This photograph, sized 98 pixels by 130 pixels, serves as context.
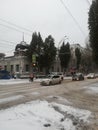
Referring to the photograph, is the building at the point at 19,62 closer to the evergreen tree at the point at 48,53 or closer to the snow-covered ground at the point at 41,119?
the evergreen tree at the point at 48,53

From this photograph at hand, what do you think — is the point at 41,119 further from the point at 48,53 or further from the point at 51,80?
the point at 48,53

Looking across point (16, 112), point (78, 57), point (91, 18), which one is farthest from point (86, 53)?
point (16, 112)

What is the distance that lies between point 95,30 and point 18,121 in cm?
3392

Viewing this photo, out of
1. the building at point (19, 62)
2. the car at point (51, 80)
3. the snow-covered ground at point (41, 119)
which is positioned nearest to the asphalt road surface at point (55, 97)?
the snow-covered ground at point (41, 119)

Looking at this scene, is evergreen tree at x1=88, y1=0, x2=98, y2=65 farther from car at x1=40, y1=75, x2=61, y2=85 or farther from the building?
the building

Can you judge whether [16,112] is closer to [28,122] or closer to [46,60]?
[28,122]

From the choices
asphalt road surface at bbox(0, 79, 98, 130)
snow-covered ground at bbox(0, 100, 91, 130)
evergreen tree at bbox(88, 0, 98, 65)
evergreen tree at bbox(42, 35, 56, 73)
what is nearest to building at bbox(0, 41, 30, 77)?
evergreen tree at bbox(42, 35, 56, 73)

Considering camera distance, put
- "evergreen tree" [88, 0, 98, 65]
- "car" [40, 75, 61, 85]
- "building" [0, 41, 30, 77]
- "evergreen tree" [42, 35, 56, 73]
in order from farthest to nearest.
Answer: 1. "building" [0, 41, 30, 77]
2. "evergreen tree" [42, 35, 56, 73]
3. "car" [40, 75, 61, 85]
4. "evergreen tree" [88, 0, 98, 65]

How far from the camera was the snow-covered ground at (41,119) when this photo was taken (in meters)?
11.1

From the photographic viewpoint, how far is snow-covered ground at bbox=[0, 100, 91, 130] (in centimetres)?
1109

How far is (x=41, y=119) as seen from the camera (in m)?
12.5

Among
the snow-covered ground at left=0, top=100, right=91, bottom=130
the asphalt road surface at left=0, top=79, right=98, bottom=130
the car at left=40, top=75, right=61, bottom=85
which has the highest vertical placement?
the car at left=40, top=75, right=61, bottom=85

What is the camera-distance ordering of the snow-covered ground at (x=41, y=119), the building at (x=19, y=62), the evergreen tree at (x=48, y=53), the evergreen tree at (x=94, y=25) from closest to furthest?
the snow-covered ground at (x=41, y=119) < the evergreen tree at (x=94, y=25) < the evergreen tree at (x=48, y=53) < the building at (x=19, y=62)

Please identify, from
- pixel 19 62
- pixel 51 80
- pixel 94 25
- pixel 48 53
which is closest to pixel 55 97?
pixel 51 80
